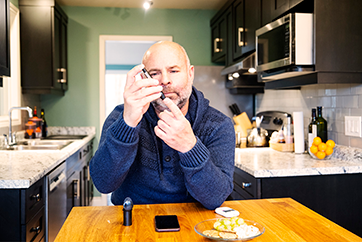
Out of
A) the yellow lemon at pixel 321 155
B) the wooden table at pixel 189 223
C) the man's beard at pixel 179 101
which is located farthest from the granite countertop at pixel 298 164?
the man's beard at pixel 179 101

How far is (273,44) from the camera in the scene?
2.21 metres

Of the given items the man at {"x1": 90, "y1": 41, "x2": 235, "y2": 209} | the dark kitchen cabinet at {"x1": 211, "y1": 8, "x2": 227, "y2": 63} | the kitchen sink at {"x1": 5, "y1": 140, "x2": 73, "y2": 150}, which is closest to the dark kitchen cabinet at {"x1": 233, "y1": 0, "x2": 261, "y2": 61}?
the dark kitchen cabinet at {"x1": 211, "y1": 8, "x2": 227, "y2": 63}

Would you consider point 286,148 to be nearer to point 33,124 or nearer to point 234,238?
point 234,238

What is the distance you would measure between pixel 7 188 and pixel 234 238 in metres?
1.18

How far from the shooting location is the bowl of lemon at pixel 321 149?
2.13 meters

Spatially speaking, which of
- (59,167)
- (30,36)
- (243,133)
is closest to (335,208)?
(243,133)

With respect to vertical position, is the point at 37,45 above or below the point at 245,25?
below

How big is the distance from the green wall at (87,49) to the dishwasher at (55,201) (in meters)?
1.80

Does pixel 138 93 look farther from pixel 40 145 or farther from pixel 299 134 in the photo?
pixel 40 145

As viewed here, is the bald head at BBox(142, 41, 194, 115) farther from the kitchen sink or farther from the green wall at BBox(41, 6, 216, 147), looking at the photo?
the green wall at BBox(41, 6, 216, 147)

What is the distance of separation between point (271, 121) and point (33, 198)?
7.56 feet

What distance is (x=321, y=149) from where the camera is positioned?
214cm

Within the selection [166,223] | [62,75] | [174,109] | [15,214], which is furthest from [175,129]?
[62,75]

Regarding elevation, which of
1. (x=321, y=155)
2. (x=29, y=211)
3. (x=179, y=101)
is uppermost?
(x=179, y=101)
